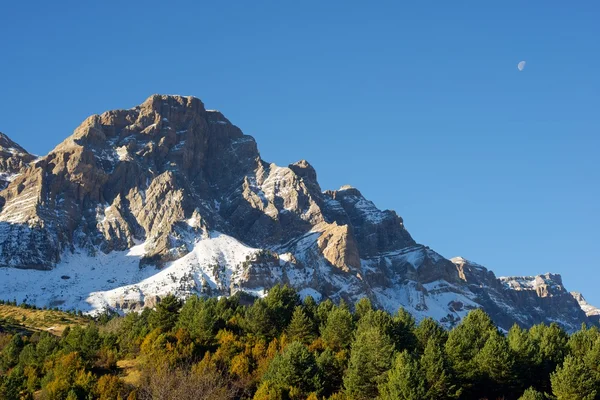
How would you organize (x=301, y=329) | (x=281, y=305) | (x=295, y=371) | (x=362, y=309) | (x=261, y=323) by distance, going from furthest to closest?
(x=362, y=309) → (x=281, y=305) → (x=261, y=323) → (x=301, y=329) → (x=295, y=371)

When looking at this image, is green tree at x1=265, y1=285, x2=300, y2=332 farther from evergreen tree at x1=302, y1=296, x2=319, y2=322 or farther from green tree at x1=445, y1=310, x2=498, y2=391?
green tree at x1=445, y1=310, x2=498, y2=391

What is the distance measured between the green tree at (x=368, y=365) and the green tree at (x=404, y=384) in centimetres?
265

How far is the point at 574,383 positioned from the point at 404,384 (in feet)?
63.9

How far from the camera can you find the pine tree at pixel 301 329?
349ft

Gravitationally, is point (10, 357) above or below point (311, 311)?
below

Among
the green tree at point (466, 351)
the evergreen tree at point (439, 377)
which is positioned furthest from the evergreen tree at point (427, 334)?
the evergreen tree at point (439, 377)

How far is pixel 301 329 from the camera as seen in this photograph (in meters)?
108

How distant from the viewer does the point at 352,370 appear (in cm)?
8288

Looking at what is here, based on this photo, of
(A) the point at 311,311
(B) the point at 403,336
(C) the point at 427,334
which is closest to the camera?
(B) the point at 403,336

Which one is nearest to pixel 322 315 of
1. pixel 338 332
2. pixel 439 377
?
pixel 338 332

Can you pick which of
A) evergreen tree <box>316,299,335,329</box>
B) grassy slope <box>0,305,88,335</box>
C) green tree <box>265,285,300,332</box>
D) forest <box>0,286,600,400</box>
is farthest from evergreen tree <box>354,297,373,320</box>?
grassy slope <box>0,305,88,335</box>

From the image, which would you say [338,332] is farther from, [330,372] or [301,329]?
[330,372]

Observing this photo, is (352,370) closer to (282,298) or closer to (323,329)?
(323,329)

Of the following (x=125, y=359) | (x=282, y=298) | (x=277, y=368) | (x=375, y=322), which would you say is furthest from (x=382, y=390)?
(x=282, y=298)
